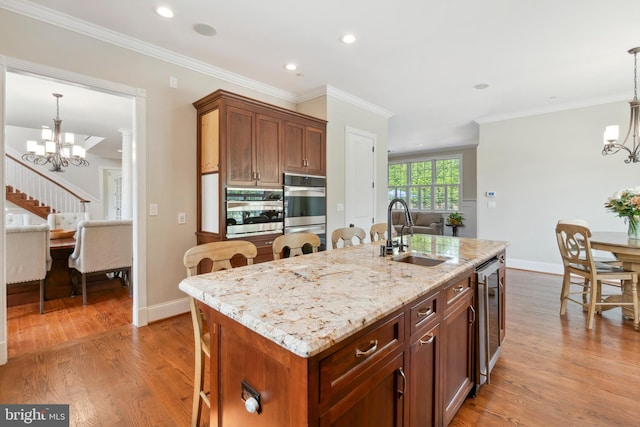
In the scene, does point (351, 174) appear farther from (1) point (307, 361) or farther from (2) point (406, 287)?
(1) point (307, 361)

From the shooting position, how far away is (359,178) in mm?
4648

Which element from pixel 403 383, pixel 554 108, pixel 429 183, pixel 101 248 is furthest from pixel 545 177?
pixel 101 248

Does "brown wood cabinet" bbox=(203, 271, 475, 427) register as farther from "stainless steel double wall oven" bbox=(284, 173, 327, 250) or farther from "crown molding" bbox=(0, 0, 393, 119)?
"crown molding" bbox=(0, 0, 393, 119)

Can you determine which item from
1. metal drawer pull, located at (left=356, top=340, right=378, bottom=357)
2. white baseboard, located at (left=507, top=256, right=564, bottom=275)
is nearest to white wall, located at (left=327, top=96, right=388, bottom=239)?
metal drawer pull, located at (left=356, top=340, right=378, bottom=357)

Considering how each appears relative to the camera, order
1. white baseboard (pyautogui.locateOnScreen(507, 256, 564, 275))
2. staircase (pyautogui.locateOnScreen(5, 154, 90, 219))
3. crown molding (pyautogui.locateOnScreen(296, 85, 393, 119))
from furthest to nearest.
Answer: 1. staircase (pyautogui.locateOnScreen(5, 154, 90, 219))
2. white baseboard (pyautogui.locateOnScreen(507, 256, 564, 275))
3. crown molding (pyautogui.locateOnScreen(296, 85, 393, 119))

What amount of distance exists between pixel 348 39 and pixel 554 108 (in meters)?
4.21

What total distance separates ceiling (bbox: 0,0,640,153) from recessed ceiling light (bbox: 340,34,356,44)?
5cm

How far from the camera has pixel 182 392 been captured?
1941mm

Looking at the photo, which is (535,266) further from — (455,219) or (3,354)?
(3,354)

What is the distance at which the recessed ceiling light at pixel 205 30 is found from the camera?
261 centimetres

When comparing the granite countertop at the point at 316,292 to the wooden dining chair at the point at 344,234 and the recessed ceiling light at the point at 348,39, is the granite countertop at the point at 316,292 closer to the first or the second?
the wooden dining chair at the point at 344,234

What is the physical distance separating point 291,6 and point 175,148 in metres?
1.84

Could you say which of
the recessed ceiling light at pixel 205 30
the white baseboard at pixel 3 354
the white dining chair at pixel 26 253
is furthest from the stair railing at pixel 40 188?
the recessed ceiling light at pixel 205 30

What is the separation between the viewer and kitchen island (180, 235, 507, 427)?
0.82 metres
